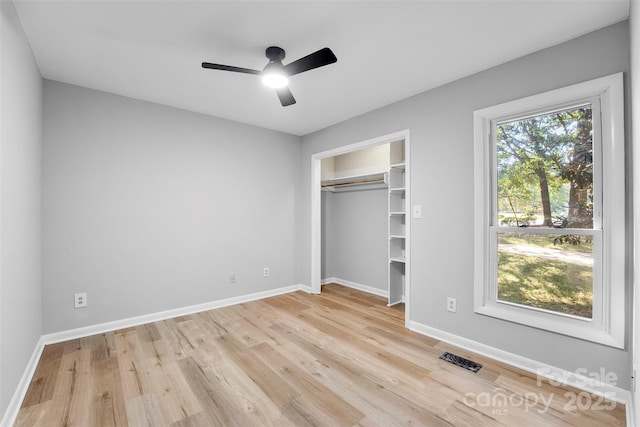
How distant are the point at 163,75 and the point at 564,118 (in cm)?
340

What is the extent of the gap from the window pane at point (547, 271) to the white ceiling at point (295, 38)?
1.50 meters

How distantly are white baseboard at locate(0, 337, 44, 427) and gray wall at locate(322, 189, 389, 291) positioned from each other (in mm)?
3632

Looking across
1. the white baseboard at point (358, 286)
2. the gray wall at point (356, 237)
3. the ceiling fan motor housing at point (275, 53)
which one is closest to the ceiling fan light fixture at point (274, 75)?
the ceiling fan motor housing at point (275, 53)

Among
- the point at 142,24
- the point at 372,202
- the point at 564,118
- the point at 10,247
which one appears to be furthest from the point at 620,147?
the point at 10,247

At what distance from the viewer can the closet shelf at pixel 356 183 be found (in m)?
4.18

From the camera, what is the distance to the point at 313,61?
6.40 feet

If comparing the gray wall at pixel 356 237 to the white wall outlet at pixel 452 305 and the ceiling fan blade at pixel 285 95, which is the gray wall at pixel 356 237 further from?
the ceiling fan blade at pixel 285 95

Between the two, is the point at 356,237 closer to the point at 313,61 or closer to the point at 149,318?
the point at 149,318

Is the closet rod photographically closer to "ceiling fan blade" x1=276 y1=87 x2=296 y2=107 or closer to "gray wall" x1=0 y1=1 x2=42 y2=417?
"ceiling fan blade" x1=276 y1=87 x2=296 y2=107

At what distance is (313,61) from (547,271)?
241 cm

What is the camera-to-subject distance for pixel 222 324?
3.17 metres

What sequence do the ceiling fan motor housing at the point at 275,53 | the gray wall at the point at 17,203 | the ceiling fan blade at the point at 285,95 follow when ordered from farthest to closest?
the ceiling fan blade at the point at 285,95
the ceiling fan motor housing at the point at 275,53
the gray wall at the point at 17,203

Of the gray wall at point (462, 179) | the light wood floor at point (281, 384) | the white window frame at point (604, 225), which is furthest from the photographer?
the gray wall at point (462, 179)

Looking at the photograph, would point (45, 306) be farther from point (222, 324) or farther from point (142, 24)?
point (142, 24)
